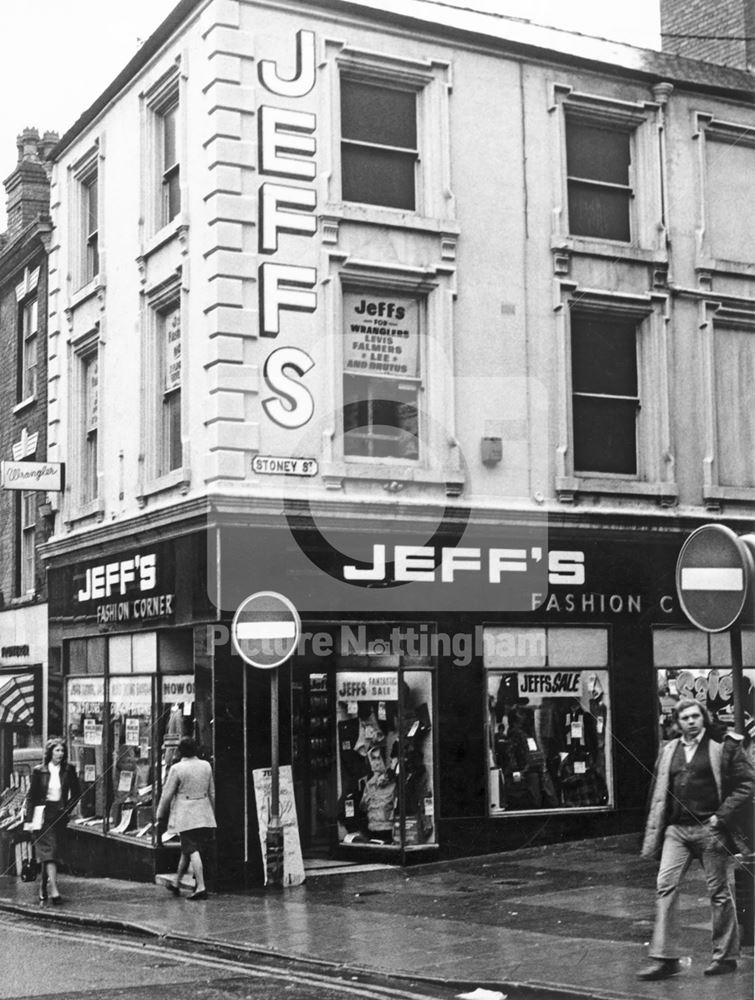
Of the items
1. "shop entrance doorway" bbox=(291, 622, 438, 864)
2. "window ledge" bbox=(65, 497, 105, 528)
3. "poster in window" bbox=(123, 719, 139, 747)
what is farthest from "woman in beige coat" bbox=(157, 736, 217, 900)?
"window ledge" bbox=(65, 497, 105, 528)

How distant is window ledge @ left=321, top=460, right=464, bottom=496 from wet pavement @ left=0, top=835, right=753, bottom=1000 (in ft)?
15.5

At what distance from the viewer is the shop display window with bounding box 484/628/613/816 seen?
1822cm

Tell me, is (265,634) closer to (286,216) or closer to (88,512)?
(286,216)

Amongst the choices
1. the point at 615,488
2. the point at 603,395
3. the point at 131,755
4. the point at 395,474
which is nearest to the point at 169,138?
the point at 395,474

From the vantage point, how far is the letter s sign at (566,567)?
18672 millimetres

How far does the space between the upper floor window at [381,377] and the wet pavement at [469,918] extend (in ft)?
17.4

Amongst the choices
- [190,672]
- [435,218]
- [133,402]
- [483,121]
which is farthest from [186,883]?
[483,121]

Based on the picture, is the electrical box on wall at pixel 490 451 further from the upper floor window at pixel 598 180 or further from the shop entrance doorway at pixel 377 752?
the upper floor window at pixel 598 180

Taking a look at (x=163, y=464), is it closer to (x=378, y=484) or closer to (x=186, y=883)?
(x=378, y=484)

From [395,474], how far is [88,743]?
6.66 metres

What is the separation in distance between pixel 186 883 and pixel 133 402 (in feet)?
22.0

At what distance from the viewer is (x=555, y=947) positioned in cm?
1158

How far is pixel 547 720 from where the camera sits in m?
18.5

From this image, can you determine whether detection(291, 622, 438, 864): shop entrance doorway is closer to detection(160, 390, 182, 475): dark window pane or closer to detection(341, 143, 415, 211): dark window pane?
detection(160, 390, 182, 475): dark window pane
